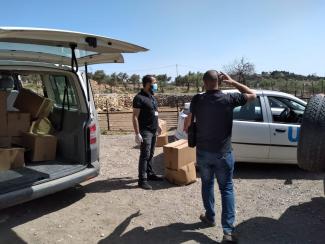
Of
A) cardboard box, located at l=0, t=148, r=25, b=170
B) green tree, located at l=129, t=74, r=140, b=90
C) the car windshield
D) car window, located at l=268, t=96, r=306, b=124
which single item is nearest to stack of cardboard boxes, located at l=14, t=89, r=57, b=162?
cardboard box, located at l=0, t=148, r=25, b=170

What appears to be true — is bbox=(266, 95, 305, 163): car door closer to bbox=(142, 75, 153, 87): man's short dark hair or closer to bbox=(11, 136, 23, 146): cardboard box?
bbox=(142, 75, 153, 87): man's short dark hair

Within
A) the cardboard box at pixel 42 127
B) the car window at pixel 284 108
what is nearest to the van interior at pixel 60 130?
the cardboard box at pixel 42 127

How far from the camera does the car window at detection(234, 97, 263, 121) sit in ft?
23.5

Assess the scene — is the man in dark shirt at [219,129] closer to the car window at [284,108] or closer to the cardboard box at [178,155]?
the cardboard box at [178,155]

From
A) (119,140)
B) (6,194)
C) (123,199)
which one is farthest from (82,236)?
(119,140)

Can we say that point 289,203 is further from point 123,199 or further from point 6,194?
point 6,194

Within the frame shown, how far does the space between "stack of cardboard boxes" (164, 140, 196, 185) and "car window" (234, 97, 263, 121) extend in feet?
3.78

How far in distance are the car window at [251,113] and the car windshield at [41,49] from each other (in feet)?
9.29

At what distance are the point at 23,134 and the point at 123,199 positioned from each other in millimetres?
1906

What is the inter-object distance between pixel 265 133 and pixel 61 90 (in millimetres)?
3625

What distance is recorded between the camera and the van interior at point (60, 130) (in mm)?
5281

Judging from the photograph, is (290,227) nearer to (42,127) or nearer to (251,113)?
(251,113)

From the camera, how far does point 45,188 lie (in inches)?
198

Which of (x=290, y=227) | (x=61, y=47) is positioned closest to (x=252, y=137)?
(x=290, y=227)
